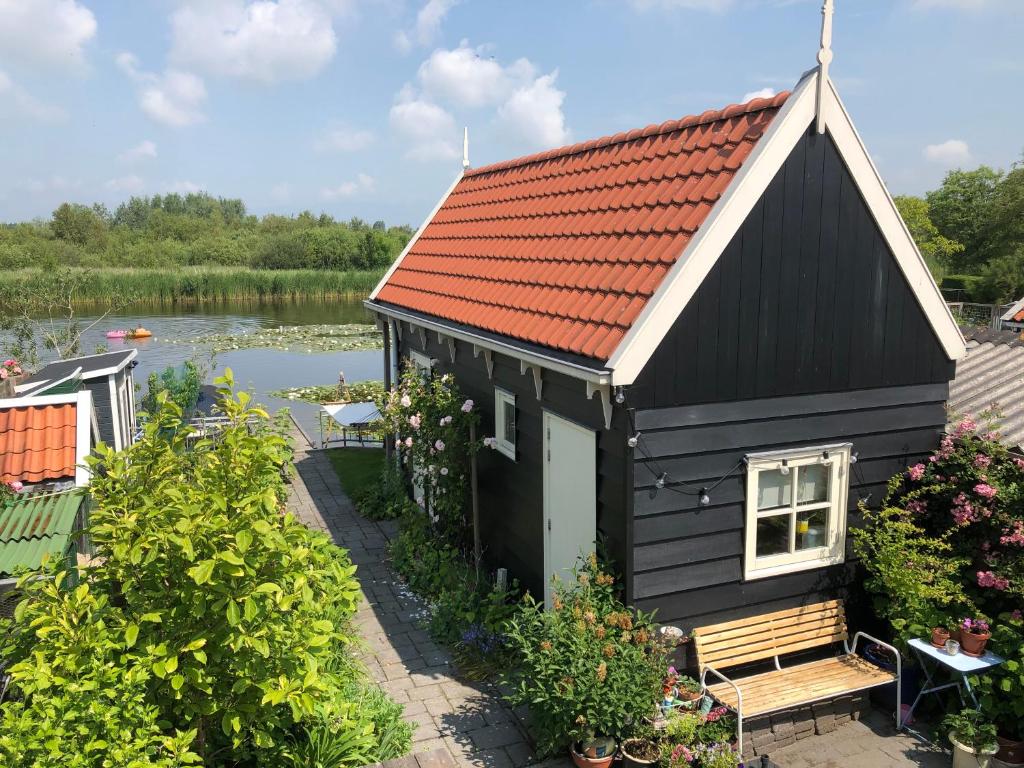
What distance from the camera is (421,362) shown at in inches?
449

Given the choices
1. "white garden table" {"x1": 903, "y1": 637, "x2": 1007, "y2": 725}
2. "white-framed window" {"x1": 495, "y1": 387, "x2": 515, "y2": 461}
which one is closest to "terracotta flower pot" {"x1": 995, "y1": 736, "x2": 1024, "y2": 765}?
"white garden table" {"x1": 903, "y1": 637, "x2": 1007, "y2": 725}

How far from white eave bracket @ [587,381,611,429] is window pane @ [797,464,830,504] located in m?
2.00

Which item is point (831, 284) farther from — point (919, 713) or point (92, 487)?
point (92, 487)

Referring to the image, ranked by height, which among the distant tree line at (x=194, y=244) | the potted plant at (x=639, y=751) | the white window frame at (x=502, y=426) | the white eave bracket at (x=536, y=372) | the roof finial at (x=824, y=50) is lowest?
the potted plant at (x=639, y=751)

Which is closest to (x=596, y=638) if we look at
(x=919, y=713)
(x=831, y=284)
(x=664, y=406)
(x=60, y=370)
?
(x=664, y=406)

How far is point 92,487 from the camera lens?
466 cm

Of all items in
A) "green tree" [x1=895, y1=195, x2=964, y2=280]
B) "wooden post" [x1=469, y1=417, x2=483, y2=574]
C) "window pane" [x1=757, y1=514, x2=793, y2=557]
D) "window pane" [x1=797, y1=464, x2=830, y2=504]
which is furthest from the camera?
"green tree" [x1=895, y1=195, x2=964, y2=280]

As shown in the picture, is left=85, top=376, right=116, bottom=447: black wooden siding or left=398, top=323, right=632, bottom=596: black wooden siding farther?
left=85, top=376, right=116, bottom=447: black wooden siding

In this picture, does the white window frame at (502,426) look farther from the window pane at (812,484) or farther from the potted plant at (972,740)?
the potted plant at (972,740)

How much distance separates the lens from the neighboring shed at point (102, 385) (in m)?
11.1

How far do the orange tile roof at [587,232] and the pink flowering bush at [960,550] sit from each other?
3.16 m

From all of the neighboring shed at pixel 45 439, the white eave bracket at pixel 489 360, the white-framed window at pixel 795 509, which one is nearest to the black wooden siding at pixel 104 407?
the neighboring shed at pixel 45 439

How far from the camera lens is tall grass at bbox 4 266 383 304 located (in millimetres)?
45219

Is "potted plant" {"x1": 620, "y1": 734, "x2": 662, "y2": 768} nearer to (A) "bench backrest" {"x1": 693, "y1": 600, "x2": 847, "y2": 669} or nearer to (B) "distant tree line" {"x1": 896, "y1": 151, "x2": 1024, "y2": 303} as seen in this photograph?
(A) "bench backrest" {"x1": 693, "y1": 600, "x2": 847, "y2": 669}
